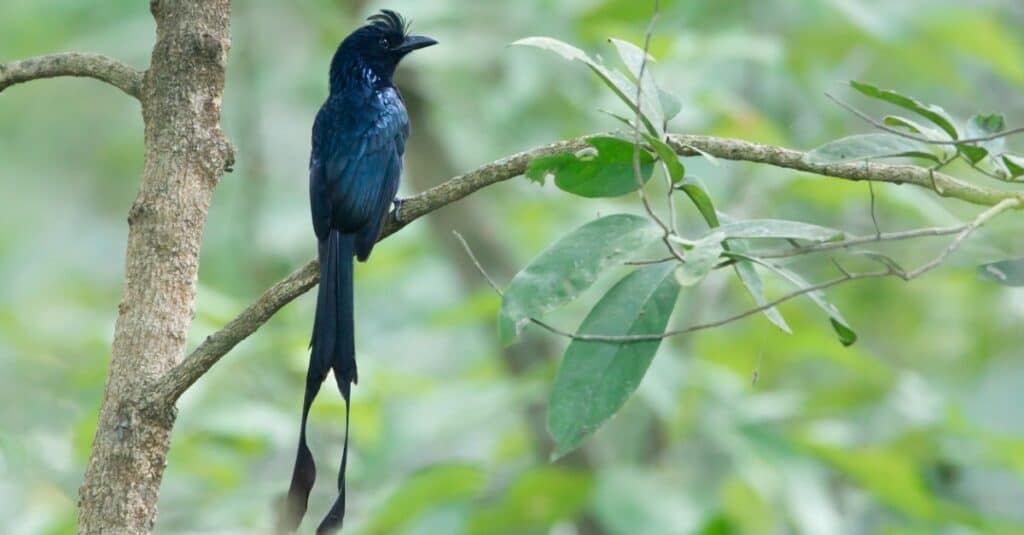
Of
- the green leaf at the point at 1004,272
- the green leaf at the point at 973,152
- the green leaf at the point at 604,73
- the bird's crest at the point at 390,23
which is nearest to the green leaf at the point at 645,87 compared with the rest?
the green leaf at the point at 604,73

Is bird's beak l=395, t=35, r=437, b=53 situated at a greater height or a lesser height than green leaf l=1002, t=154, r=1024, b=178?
greater

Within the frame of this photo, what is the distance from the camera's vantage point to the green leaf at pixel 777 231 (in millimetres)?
1874

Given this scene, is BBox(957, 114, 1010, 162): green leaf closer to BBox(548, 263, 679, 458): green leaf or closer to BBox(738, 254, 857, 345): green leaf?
BBox(738, 254, 857, 345): green leaf

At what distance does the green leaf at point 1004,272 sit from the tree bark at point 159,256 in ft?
4.01

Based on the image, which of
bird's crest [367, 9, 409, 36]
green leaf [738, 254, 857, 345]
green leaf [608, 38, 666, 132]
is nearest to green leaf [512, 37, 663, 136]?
green leaf [608, 38, 666, 132]

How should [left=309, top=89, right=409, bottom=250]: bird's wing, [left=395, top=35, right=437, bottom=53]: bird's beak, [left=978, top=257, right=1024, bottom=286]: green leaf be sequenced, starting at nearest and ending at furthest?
1. [left=978, top=257, right=1024, bottom=286]: green leaf
2. [left=309, top=89, right=409, bottom=250]: bird's wing
3. [left=395, top=35, right=437, bottom=53]: bird's beak

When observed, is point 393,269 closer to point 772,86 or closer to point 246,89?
point 246,89

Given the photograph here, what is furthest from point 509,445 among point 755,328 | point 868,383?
point 868,383

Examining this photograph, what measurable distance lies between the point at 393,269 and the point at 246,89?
1.19 metres

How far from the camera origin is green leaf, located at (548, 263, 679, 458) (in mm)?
1781

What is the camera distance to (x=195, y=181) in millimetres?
1966

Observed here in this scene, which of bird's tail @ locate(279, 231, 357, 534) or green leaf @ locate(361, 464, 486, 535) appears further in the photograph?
green leaf @ locate(361, 464, 486, 535)

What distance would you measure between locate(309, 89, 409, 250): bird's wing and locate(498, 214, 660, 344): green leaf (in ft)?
3.33

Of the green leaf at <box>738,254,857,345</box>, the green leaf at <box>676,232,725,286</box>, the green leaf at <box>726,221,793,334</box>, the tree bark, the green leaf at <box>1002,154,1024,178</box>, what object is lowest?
the green leaf at <box>1002,154,1024,178</box>
